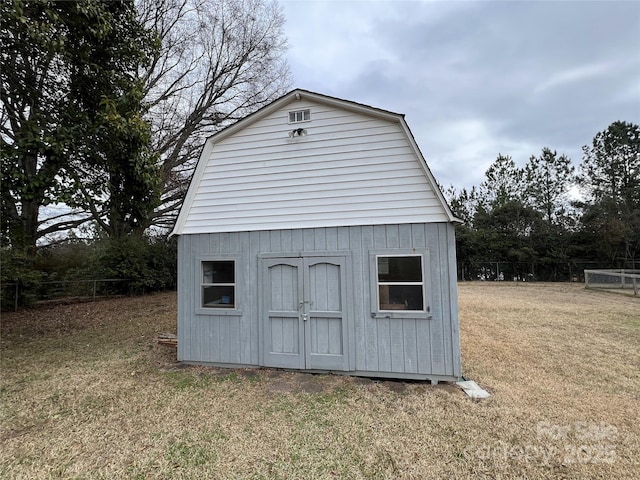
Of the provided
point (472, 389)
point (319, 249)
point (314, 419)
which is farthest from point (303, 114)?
point (472, 389)

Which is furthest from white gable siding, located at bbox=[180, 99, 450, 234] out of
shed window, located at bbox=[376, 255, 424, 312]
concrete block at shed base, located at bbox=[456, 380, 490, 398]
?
A: concrete block at shed base, located at bbox=[456, 380, 490, 398]

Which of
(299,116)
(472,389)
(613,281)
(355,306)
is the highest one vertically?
(299,116)

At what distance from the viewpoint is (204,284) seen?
5.43m

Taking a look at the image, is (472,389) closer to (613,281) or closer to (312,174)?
(312,174)

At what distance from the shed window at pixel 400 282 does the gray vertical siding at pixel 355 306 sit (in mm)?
151

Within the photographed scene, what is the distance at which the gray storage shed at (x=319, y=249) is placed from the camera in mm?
4551

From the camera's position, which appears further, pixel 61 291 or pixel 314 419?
pixel 61 291

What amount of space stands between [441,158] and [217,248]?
25921mm

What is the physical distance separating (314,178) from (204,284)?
277cm

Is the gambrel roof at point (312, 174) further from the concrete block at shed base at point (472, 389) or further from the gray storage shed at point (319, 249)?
the concrete block at shed base at point (472, 389)

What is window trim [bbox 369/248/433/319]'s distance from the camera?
4.49 m

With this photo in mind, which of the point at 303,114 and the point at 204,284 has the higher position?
the point at 303,114

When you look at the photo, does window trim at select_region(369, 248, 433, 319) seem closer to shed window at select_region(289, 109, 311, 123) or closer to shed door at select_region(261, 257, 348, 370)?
shed door at select_region(261, 257, 348, 370)

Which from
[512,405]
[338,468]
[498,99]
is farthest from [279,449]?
[498,99]
